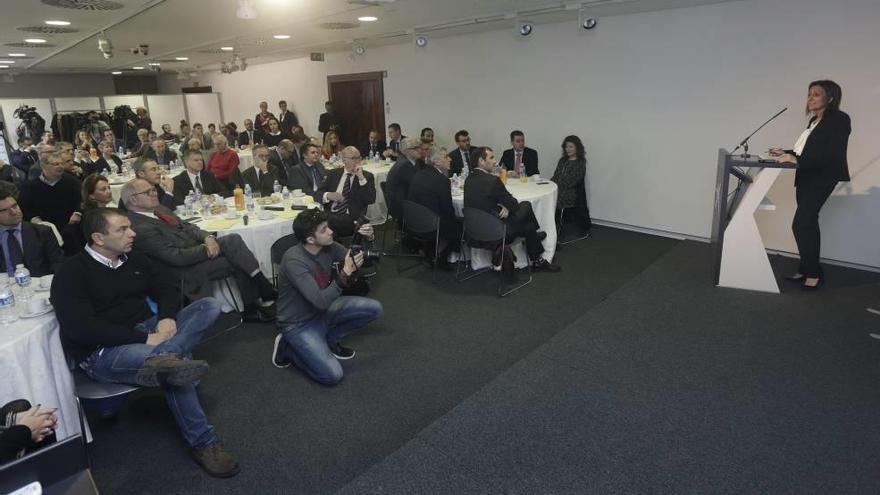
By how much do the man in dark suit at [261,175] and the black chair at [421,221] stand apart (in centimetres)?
179

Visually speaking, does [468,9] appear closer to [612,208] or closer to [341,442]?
[612,208]

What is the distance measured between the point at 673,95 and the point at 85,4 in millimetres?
6145

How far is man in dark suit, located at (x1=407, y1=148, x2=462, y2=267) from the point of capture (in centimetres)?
470

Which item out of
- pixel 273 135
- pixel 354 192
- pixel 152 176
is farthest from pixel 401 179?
pixel 273 135

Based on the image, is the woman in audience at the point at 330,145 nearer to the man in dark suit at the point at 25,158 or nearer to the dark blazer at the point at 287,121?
the dark blazer at the point at 287,121

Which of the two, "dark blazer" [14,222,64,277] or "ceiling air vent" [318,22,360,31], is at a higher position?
"ceiling air vent" [318,22,360,31]

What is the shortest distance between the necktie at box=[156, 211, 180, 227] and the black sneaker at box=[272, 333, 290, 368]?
1.22 m

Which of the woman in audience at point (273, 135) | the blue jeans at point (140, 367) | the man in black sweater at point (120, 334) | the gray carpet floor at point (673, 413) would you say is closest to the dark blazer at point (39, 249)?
the man in black sweater at point (120, 334)

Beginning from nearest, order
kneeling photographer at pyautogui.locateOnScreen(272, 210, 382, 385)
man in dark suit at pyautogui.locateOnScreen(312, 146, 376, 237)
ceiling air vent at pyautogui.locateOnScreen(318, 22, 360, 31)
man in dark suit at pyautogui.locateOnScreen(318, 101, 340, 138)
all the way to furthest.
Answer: kneeling photographer at pyautogui.locateOnScreen(272, 210, 382, 385) < man in dark suit at pyautogui.locateOnScreen(312, 146, 376, 237) < ceiling air vent at pyautogui.locateOnScreen(318, 22, 360, 31) < man in dark suit at pyautogui.locateOnScreen(318, 101, 340, 138)

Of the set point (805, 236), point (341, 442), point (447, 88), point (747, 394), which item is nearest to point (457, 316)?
point (341, 442)

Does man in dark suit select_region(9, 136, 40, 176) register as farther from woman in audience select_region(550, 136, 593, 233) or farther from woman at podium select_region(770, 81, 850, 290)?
woman at podium select_region(770, 81, 850, 290)

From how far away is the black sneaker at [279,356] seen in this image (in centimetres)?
329

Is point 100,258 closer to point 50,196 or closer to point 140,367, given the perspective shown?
point 140,367

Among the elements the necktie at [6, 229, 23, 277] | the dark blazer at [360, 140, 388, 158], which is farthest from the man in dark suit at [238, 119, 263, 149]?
the necktie at [6, 229, 23, 277]
